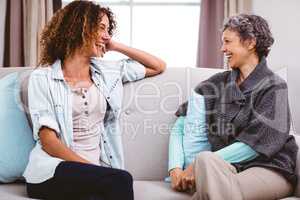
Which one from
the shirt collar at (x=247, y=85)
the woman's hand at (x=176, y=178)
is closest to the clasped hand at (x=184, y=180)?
the woman's hand at (x=176, y=178)

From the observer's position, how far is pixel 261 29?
2.02 metres

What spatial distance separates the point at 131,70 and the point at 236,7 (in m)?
1.51

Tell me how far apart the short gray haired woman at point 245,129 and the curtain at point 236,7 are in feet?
4.38

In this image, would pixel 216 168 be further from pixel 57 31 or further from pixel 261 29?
pixel 57 31

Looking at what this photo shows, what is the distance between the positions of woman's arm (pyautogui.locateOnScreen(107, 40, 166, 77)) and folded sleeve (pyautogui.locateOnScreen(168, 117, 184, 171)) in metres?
0.28

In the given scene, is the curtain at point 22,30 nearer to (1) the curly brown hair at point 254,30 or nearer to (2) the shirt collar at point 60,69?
(2) the shirt collar at point 60,69

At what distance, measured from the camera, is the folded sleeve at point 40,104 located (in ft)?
6.11

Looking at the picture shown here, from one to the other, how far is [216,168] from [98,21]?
33.7 inches

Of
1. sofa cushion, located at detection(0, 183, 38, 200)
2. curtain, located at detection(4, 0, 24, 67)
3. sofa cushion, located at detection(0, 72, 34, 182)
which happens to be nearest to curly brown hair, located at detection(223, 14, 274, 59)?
sofa cushion, located at detection(0, 72, 34, 182)

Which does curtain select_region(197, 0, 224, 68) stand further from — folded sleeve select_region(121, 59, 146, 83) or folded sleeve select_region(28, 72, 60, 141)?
folded sleeve select_region(28, 72, 60, 141)

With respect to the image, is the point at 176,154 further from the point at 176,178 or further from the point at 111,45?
the point at 111,45

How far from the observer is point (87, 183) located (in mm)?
1626

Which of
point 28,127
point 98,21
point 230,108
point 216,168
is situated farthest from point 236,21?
point 28,127

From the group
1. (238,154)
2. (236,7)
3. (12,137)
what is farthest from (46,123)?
(236,7)
